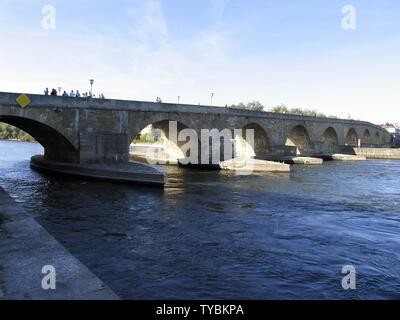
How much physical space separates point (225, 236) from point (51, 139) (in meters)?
22.3

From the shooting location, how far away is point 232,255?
12312 mm

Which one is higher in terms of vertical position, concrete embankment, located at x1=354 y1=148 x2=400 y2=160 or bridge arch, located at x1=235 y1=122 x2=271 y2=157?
bridge arch, located at x1=235 y1=122 x2=271 y2=157

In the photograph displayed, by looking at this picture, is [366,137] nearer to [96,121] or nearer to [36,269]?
[96,121]

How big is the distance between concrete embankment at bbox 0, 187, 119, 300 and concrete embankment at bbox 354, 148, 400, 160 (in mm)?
68526

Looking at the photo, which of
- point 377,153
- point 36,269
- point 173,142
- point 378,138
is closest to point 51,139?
point 173,142

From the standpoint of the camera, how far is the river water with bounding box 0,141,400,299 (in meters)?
9.96

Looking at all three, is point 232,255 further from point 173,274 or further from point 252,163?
point 252,163

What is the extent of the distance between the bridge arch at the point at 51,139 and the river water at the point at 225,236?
427 cm

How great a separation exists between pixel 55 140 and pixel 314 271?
25886mm

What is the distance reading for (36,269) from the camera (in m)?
7.65

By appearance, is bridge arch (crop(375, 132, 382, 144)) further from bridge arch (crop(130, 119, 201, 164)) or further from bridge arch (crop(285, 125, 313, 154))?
bridge arch (crop(130, 119, 201, 164))

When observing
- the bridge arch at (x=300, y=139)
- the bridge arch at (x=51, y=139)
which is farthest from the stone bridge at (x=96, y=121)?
the bridge arch at (x=300, y=139)

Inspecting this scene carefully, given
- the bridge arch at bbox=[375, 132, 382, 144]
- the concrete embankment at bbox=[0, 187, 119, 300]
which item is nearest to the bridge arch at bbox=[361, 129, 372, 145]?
the bridge arch at bbox=[375, 132, 382, 144]
